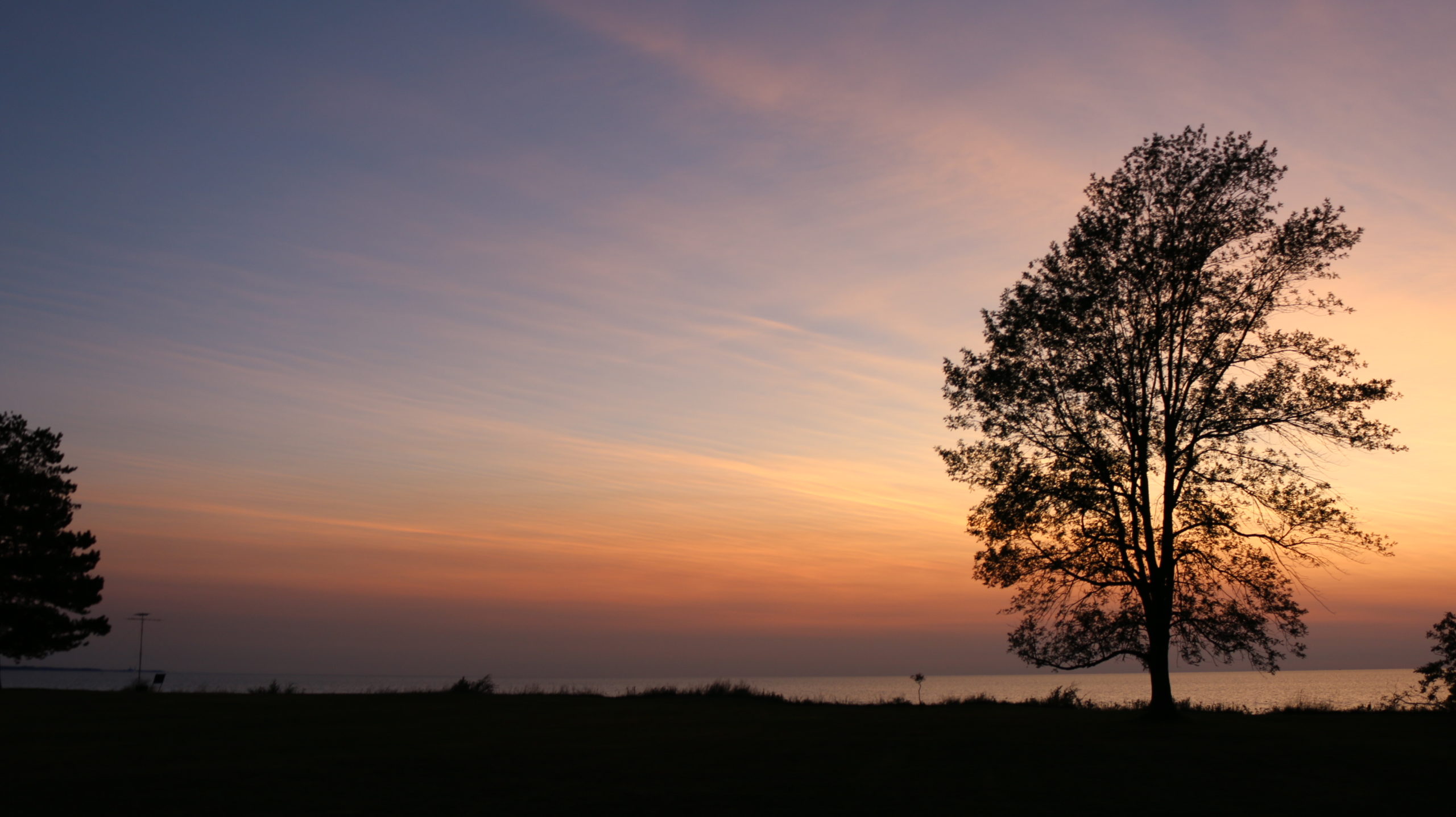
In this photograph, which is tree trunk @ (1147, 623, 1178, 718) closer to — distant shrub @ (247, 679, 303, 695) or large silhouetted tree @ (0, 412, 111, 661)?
distant shrub @ (247, 679, 303, 695)

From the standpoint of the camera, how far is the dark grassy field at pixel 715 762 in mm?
14453

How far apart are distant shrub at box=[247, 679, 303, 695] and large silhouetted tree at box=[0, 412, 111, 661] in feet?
45.8

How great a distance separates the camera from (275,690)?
41000mm

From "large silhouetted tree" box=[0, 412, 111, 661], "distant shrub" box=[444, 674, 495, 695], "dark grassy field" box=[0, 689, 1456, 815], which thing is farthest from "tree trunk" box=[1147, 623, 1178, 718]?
"large silhouetted tree" box=[0, 412, 111, 661]

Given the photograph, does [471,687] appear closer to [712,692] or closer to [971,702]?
[712,692]

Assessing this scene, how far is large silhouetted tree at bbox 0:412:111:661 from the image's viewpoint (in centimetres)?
4947

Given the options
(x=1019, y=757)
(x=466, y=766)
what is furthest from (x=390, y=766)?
(x=1019, y=757)

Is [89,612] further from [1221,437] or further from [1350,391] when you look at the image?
[1350,391]

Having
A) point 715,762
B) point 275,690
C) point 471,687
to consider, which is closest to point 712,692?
point 471,687

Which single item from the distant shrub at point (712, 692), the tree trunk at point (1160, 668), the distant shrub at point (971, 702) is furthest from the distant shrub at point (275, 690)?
the tree trunk at point (1160, 668)

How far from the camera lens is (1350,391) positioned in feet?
81.0

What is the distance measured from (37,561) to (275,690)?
19395mm

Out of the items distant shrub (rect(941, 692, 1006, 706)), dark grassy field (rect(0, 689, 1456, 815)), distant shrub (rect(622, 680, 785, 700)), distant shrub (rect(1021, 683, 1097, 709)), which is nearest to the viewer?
dark grassy field (rect(0, 689, 1456, 815))

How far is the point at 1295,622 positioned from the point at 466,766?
67.5ft
